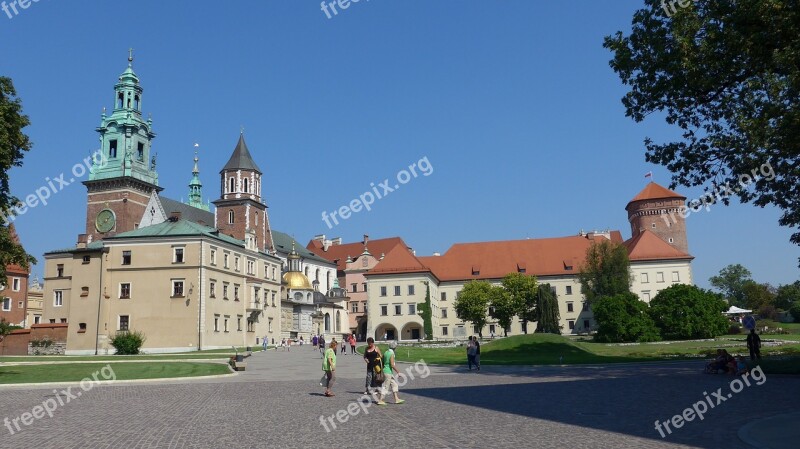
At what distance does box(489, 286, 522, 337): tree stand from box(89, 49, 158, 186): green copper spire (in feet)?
169

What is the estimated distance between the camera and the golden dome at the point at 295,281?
3546 inches

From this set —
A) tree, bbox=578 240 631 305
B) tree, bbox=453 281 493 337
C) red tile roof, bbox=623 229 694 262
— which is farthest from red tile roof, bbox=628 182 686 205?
tree, bbox=453 281 493 337

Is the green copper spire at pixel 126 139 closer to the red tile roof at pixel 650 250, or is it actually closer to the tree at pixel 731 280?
the red tile roof at pixel 650 250

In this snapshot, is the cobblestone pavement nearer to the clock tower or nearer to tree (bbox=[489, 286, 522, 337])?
tree (bbox=[489, 286, 522, 337])

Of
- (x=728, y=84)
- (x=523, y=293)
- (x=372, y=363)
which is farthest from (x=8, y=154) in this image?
(x=523, y=293)

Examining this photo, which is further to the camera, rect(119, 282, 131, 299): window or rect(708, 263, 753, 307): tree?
rect(708, 263, 753, 307): tree

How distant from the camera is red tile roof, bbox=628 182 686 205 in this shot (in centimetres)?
10547

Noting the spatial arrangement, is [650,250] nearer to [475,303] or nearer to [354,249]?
[475,303]

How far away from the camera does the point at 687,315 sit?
62875 mm

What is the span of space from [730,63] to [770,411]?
1185cm

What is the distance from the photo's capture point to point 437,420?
13.9 meters

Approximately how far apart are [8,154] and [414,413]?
830 inches

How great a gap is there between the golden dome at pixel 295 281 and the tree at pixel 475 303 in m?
21.7

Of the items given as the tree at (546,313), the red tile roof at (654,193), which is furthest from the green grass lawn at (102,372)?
the red tile roof at (654,193)
